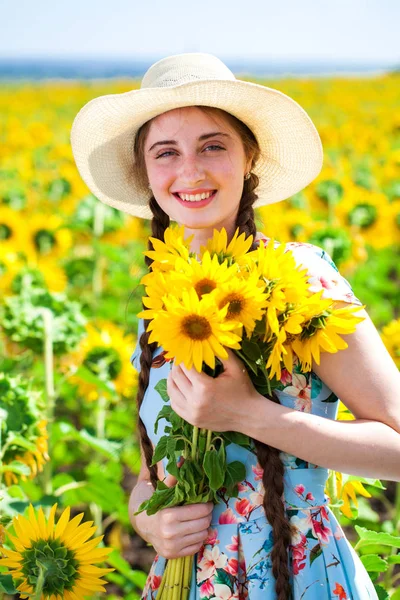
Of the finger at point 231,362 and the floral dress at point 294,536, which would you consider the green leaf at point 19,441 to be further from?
the finger at point 231,362

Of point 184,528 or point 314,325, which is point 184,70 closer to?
point 314,325

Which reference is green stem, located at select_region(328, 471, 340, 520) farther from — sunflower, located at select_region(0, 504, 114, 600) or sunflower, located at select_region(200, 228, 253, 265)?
sunflower, located at select_region(200, 228, 253, 265)

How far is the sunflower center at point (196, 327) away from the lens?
1.12 metres

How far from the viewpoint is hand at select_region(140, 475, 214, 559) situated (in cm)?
134

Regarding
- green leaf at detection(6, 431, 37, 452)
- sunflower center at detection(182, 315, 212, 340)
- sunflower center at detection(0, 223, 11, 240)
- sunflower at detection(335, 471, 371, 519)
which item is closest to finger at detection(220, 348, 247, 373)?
sunflower center at detection(182, 315, 212, 340)

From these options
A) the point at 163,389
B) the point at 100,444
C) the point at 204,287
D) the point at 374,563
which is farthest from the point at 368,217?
the point at 204,287

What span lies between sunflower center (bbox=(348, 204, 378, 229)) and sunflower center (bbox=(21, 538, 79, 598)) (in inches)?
101

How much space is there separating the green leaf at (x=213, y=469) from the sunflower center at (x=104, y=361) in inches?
49.0

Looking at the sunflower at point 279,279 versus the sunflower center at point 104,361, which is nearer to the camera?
the sunflower at point 279,279

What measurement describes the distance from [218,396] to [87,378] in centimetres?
119

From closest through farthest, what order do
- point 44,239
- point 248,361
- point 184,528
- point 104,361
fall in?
point 248,361 < point 184,528 < point 104,361 < point 44,239

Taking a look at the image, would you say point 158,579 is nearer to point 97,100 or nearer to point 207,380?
point 207,380

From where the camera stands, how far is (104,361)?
2.50 meters

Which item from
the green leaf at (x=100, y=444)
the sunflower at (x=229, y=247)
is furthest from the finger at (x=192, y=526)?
the green leaf at (x=100, y=444)
